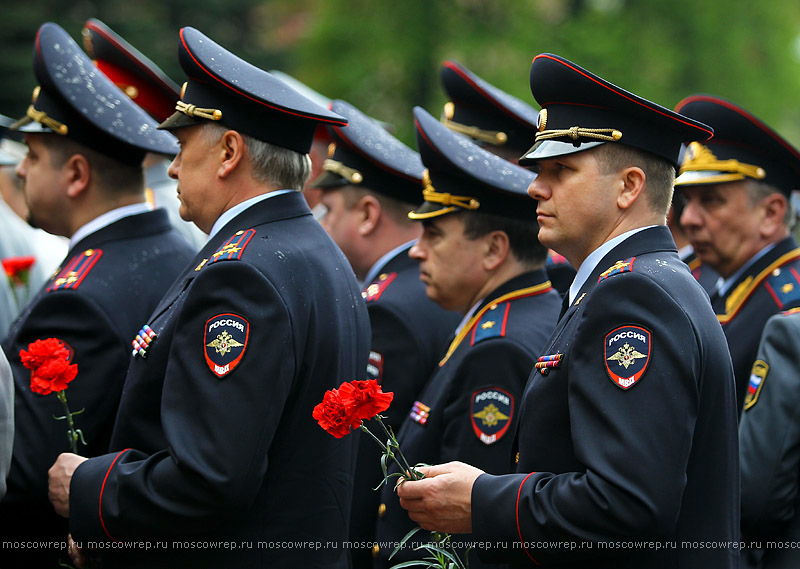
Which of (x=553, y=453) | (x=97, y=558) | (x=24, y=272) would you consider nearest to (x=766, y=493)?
(x=553, y=453)

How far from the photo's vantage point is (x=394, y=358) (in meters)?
4.89

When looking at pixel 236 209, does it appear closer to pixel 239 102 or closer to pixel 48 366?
pixel 239 102

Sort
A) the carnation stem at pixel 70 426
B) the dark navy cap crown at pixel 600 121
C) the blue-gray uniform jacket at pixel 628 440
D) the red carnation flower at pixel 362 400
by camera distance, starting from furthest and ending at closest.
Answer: the carnation stem at pixel 70 426, the dark navy cap crown at pixel 600 121, the red carnation flower at pixel 362 400, the blue-gray uniform jacket at pixel 628 440

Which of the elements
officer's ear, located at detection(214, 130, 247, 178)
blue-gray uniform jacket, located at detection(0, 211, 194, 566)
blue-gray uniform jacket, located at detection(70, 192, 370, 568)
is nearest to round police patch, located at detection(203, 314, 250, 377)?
blue-gray uniform jacket, located at detection(70, 192, 370, 568)

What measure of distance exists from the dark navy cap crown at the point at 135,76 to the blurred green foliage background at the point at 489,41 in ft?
43.2

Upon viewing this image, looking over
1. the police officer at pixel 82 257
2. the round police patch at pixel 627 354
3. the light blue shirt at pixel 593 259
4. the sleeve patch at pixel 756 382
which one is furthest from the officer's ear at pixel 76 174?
the sleeve patch at pixel 756 382

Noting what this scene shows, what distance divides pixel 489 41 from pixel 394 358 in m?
16.0

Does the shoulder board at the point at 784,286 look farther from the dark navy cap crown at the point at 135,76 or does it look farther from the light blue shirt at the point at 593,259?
the dark navy cap crown at the point at 135,76

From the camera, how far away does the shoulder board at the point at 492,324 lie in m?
4.21

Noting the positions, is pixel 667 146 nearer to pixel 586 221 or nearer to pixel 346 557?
pixel 586 221

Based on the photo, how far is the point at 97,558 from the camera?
11.8 feet

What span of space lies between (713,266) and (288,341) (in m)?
3.06

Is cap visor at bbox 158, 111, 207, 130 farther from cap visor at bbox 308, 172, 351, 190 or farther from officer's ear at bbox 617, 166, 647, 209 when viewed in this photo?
cap visor at bbox 308, 172, 351, 190

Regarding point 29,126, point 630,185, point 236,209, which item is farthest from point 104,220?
point 630,185
